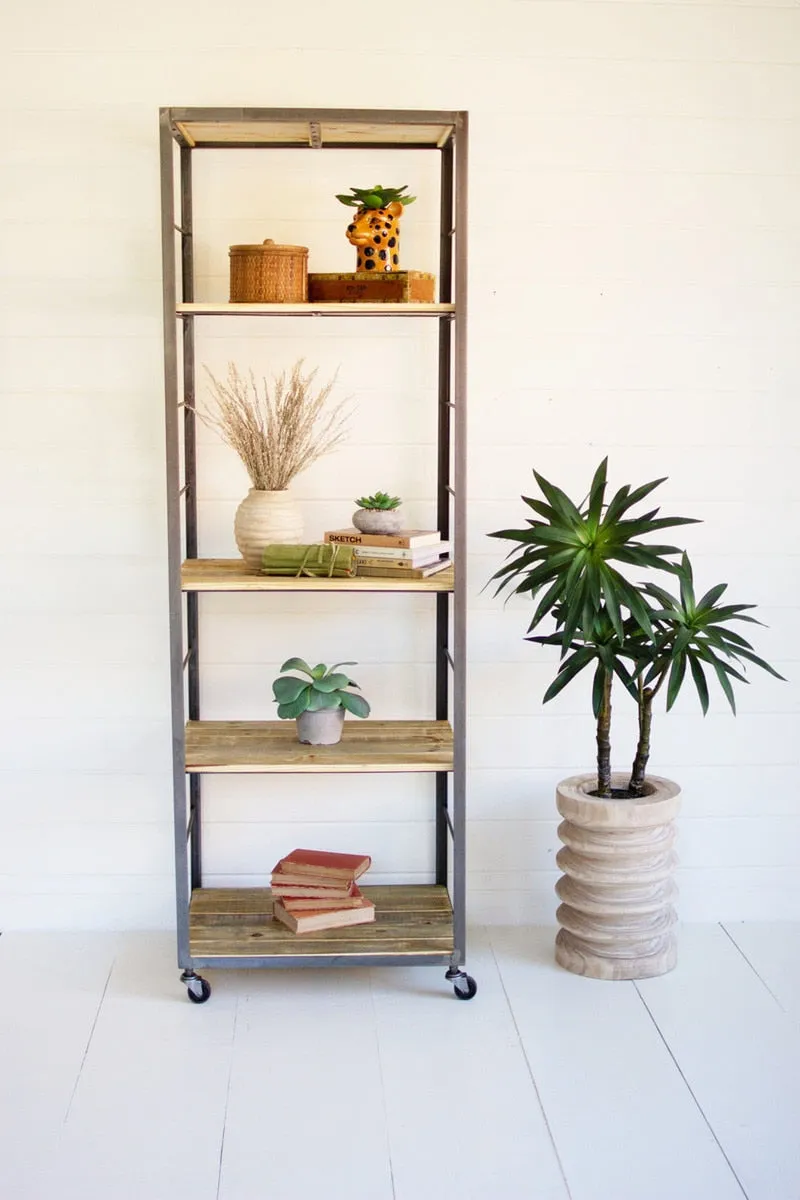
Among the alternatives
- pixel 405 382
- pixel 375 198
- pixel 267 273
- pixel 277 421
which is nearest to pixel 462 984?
pixel 277 421

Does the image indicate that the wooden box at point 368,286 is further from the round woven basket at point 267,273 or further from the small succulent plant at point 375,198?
the small succulent plant at point 375,198

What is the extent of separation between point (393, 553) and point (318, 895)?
3.05 feet

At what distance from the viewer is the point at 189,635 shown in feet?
12.1

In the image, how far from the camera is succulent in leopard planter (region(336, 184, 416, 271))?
3270 millimetres

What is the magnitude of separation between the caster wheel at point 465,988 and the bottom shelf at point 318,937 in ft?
0.27

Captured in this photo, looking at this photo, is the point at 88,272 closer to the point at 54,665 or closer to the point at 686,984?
the point at 54,665

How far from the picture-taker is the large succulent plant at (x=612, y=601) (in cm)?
323

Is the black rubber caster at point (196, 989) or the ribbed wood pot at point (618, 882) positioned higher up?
the ribbed wood pot at point (618, 882)

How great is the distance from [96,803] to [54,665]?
41cm

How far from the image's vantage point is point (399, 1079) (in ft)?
9.78

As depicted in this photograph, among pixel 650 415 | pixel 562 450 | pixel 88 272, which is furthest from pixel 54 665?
pixel 650 415

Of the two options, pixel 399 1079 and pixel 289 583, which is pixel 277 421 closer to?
pixel 289 583

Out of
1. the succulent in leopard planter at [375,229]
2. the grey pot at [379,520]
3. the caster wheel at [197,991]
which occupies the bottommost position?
the caster wheel at [197,991]

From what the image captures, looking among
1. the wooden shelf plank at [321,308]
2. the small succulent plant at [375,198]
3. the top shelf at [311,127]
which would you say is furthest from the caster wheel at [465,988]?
the top shelf at [311,127]
